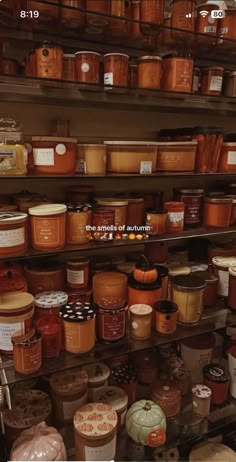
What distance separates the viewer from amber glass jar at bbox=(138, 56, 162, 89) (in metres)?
1.37

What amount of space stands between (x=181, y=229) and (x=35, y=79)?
829 mm

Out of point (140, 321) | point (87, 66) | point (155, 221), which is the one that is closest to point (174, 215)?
point (155, 221)

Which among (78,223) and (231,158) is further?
(231,158)

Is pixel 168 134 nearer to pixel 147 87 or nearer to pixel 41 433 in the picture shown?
pixel 147 87

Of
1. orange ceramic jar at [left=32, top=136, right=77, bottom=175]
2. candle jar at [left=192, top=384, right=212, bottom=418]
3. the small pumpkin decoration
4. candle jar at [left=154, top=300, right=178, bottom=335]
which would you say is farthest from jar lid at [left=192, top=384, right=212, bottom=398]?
orange ceramic jar at [left=32, top=136, right=77, bottom=175]

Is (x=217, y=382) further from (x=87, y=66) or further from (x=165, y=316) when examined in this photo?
(x=87, y=66)

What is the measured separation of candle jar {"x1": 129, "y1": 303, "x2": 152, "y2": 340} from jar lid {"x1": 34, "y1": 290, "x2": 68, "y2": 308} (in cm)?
27

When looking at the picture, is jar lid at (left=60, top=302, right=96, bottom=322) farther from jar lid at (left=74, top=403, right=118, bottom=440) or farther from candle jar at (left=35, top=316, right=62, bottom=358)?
jar lid at (left=74, top=403, right=118, bottom=440)

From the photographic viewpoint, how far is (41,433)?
121cm

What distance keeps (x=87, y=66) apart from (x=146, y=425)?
4.36ft

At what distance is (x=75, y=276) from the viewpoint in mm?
1445

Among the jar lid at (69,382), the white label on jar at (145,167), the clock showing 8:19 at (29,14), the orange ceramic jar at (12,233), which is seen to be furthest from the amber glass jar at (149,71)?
the jar lid at (69,382)

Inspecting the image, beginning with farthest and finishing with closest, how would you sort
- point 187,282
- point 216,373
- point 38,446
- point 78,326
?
point 216,373 < point 187,282 < point 78,326 < point 38,446

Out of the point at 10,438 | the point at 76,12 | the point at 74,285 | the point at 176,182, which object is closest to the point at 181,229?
the point at 176,182
